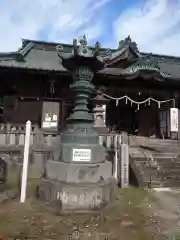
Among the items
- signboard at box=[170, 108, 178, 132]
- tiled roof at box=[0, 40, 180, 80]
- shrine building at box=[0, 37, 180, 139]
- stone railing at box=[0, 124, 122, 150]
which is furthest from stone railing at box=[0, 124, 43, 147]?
signboard at box=[170, 108, 178, 132]

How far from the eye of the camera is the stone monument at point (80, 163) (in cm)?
580

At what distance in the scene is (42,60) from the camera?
18031 millimetres

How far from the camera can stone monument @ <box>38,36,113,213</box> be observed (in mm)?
5797

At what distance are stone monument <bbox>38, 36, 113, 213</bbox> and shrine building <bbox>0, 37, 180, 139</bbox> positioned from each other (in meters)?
6.37

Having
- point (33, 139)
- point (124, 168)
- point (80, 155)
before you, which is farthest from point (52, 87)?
point (80, 155)

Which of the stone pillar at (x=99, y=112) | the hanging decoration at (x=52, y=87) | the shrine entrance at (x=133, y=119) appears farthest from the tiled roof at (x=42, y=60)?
the shrine entrance at (x=133, y=119)

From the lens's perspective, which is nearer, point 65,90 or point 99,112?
point 99,112

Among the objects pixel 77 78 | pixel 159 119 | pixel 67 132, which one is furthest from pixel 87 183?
pixel 159 119

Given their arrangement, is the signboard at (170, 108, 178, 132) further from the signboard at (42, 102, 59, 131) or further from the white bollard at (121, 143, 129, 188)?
the white bollard at (121, 143, 129, 188)

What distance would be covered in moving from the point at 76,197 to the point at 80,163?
874 mm

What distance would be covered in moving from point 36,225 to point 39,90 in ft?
40.0

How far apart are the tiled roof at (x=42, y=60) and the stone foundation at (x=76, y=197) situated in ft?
32.7

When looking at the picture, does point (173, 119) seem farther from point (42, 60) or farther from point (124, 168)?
point (42, 60)

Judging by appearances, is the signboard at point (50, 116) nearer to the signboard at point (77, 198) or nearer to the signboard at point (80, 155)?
the signboard at point (80, 155)
